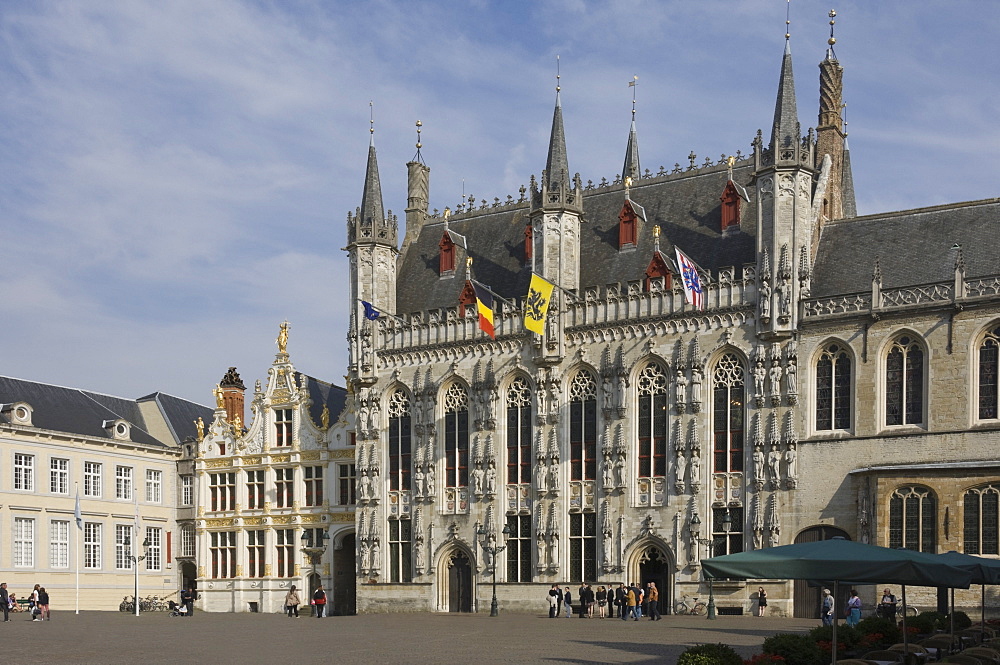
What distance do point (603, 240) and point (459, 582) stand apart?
16.7 meters

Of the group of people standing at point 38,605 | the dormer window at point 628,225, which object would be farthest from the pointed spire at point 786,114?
the group of people standing at point 38,605

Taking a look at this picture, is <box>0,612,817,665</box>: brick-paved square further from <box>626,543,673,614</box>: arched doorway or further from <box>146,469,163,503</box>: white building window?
<box>146,469,163,503</box>: white building window

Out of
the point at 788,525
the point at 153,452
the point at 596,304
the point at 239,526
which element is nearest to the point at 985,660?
the point at 788,525

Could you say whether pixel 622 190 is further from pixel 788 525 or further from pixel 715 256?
pixel 788 525

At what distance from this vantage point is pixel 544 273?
5731 cm

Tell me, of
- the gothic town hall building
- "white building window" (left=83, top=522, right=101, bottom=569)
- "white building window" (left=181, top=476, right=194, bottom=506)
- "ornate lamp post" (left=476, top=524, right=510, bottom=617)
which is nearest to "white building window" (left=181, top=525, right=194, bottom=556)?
"white building window" (left=181, top=476, right=194, bottom=506)

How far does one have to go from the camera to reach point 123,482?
7256 centimetres

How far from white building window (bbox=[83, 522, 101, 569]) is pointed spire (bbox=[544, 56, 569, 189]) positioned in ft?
105

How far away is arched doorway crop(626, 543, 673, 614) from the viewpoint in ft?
174

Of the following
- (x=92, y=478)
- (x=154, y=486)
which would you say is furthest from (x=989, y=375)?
(x=92, y=478)

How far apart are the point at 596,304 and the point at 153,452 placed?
101 ft

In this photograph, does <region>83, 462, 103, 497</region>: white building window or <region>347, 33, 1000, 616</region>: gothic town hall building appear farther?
<region>83, 462, 103, 497</region>: white building window

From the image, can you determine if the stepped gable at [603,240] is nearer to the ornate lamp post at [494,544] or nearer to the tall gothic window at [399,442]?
the tall gothic window at [399,442]

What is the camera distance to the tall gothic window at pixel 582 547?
5491 cm
